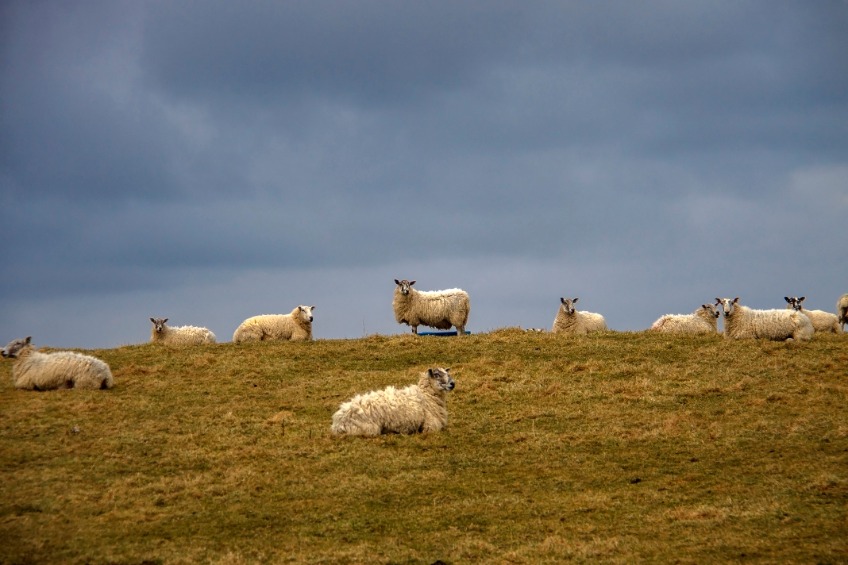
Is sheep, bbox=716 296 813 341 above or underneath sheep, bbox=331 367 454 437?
above

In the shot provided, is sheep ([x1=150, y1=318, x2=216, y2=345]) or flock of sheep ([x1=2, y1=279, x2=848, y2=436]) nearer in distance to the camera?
flock of sheep ([x1=2, y1=279, x2=848, y2=436])

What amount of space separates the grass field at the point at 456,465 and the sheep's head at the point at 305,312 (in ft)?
27.7

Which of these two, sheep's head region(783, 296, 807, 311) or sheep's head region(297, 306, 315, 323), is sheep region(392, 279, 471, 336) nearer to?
sheep's head region(297, 306, 315, 323)

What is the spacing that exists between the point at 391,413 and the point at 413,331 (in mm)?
17899

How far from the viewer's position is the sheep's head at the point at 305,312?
37.7 meters

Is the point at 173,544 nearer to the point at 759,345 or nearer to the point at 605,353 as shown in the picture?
the point at 605,353

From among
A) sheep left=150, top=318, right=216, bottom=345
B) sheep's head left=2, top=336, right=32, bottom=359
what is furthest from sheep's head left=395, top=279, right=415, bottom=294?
sheep's head left=2, top=336, right=32, bottom=359

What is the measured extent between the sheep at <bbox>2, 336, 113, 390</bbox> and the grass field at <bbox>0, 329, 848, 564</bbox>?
55cm

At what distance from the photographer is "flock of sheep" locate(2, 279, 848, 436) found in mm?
20125

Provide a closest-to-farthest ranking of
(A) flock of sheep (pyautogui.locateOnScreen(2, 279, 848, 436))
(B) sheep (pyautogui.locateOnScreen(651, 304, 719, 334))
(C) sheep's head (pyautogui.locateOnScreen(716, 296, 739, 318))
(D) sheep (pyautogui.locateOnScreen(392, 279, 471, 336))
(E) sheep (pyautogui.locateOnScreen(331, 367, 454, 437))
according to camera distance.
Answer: (E) sheep (pyautogui.locateOnScreen(331, 367, 454, 437)), (A) flock of sheep (pyautogui.locateOnScreen(2, 279, 848, 436)), (C) sheep's head (pyautogui.locateOnScreen(716, 296, 739, 318)), (B) sheep (pyautogui.locateOnScreen(651, 304, 719, 334)), (D) sheep (pyautogui.locateOnScreen(392, 279, 471, 336))

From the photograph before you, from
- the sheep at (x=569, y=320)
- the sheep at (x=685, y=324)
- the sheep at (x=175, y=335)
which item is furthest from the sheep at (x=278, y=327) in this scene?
the sheep at (x=685, y=324)

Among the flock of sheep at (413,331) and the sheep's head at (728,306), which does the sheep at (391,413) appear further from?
the sheep's head at (728,306)

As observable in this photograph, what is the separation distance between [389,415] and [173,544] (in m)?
7.14

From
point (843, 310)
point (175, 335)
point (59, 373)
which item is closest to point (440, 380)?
point (59, 373)
